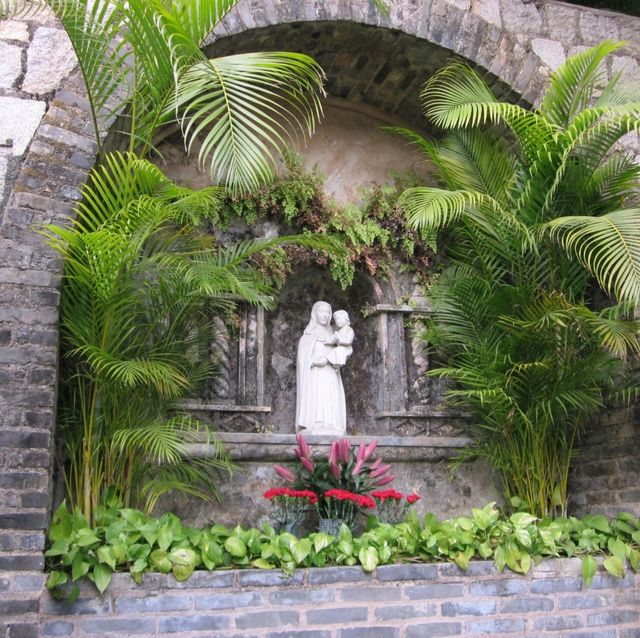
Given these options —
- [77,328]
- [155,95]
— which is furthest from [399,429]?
[155,95]

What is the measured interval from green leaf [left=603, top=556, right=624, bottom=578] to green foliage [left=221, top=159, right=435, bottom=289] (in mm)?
2316

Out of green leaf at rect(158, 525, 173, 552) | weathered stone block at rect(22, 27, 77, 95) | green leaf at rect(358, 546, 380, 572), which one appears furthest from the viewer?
weathered stone block at rect(22, 27, 77, 95)

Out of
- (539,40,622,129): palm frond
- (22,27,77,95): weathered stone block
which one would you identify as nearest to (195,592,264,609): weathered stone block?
(22,27,77,95): weathered stone block

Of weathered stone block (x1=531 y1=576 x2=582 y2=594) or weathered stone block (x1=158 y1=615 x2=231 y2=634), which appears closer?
weathered stone block (x1=158 y1=615 x2=231 y2=634)

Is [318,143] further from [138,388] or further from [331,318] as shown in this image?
[138,388]

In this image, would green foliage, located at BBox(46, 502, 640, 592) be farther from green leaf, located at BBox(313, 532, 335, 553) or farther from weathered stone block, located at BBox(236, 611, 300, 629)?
weathered stone block, located at BBox(236, 611, 300, 629)

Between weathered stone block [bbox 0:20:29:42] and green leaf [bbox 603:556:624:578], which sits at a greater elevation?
weathered stone block [bbox 0:20:29:42]

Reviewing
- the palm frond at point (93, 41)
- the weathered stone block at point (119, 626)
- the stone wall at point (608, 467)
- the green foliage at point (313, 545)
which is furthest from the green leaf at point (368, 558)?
the palm frond at point (93, 41)

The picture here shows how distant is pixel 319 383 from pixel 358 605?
62.9 inches

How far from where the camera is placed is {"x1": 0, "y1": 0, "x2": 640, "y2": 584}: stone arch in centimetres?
377

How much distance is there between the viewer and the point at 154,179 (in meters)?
4.09

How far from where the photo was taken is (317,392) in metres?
5.24

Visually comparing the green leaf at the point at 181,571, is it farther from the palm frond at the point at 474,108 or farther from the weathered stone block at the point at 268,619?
the palm frond at the point at 474,108

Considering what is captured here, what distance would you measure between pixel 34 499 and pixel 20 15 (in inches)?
103
